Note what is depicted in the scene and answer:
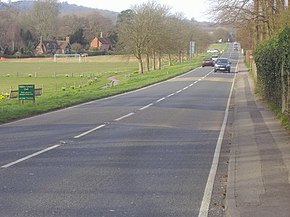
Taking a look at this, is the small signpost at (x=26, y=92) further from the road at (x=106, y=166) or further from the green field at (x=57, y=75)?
the green field at (x=57, y=75)

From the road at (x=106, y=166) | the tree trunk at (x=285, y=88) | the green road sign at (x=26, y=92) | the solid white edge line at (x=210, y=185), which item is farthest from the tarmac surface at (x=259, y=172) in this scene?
the green road sign at (x=26, y=92)

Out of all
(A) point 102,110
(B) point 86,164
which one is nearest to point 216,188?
(B) point 86,164

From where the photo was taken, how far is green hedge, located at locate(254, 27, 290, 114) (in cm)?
1622

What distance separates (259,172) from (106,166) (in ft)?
9.02

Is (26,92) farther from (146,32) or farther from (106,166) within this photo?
(146,32)

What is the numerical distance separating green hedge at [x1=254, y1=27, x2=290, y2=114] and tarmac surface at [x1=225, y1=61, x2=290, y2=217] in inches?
58.7

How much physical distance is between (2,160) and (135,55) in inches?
2524

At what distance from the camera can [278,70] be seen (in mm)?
18891

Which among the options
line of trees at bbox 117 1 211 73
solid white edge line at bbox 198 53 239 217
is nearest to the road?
solid white edge line at bbox 198 53 239 217

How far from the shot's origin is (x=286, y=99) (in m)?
16.8

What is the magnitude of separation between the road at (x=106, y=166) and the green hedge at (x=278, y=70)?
2.30 meters

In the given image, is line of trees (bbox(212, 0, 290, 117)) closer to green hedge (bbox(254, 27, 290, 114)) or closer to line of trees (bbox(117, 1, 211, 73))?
green hedge (bbox(254, 27, 290, 114))

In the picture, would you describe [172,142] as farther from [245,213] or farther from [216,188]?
[245,213]

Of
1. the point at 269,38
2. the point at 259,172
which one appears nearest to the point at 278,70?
the point at 269,38
